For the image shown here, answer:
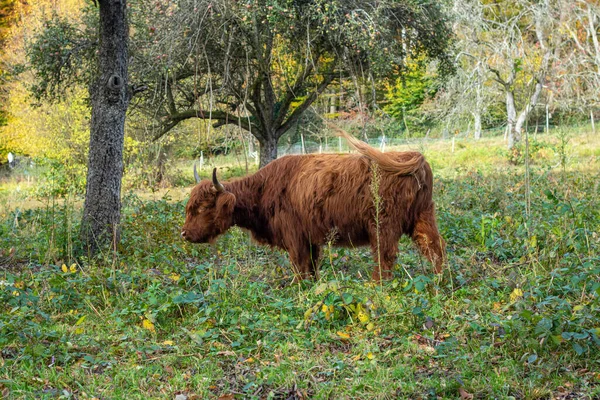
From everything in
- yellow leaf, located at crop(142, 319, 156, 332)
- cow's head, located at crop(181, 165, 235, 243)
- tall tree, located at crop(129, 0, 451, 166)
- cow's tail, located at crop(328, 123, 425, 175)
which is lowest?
yellow leaf, located at crop(142, 319, 156, 332)

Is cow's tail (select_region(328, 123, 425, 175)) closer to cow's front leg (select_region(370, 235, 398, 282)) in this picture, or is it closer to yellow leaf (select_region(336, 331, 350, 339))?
cow's front leg (select_region(370, 235, 398, 282))

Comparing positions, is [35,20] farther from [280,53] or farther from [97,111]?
[97,111]

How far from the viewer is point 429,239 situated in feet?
21.2

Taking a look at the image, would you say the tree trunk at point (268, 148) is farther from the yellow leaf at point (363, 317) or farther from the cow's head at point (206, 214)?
the yellow leaf at point (363, 317)

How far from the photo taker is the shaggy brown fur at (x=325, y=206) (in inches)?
253

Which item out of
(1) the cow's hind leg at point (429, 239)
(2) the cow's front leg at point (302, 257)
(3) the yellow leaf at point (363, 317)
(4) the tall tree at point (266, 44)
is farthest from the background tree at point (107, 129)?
(3) the yellow leaf at point (363, 317)

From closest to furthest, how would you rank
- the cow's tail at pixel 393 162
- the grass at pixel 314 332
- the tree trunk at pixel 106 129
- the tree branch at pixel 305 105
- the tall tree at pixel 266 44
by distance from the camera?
the grass at pixel 314 332
the cow's tail at pixel 393 162
the tree trunk at pixel 106 129
the tall tree at pixel 266 44
the tree branch at pixel 305 105

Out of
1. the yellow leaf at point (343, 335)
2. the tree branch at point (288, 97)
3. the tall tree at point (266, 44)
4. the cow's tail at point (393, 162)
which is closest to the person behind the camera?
the yellow leaf at point (343, 335)

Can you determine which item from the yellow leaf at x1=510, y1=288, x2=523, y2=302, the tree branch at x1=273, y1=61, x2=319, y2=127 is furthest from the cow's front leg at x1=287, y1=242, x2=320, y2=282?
the tree branch at x1=273, y1=61, x2=319, y2=127

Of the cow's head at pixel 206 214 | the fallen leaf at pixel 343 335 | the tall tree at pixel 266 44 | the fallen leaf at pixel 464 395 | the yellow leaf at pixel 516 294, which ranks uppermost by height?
the tall tree at pixel 266 44

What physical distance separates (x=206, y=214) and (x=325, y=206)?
1410mm

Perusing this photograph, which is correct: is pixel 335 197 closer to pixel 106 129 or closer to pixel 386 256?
pixel 386 256

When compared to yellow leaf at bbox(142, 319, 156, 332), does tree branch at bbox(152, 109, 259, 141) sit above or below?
above

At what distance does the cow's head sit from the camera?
7277 millimetres
